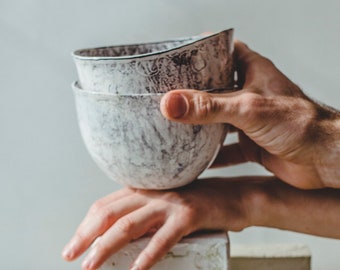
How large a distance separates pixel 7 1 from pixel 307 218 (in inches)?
31.5

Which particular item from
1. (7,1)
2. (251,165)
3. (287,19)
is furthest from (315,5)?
Result: (7,1)

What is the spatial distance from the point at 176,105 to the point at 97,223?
0.71 ft

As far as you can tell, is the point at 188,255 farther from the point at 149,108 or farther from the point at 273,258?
the point at 273,258

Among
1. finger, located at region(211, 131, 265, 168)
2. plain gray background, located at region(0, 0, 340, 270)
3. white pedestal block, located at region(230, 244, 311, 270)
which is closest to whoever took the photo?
finger, located at region(211, 131, 265, 168)

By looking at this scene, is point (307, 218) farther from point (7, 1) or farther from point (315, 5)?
point (7, 1)

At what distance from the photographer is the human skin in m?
0.65

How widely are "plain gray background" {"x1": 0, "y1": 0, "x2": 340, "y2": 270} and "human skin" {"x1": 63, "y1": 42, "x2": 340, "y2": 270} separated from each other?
16.6 inches

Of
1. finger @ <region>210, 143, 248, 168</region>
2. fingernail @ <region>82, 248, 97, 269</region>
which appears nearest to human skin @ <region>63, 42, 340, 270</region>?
fingernail @ <region>82, 248, 97, 269</region>

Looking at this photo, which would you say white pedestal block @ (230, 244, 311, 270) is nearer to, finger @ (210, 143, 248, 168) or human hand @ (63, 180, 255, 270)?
finger @ (210, 143, 248, 168)

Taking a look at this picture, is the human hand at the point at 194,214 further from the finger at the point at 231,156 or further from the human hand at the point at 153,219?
the finger at the point at 231,156

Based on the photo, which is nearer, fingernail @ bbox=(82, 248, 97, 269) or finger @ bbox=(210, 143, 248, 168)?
fingernail @ bbox=(82, 248, 97, 269)

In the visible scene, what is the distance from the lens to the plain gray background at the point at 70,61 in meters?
1.21

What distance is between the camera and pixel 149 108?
64 cm

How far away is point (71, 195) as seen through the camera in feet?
4.34
